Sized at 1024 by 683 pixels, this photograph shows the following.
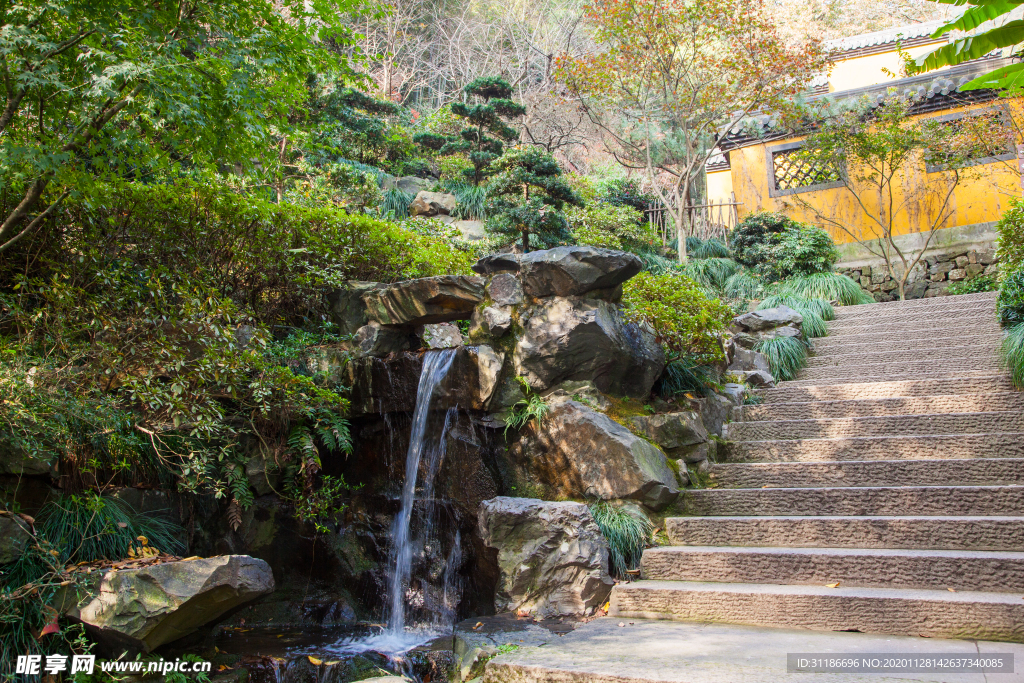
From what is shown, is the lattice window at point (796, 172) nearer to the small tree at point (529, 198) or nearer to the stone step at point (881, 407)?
the small tree at point (529, 198)

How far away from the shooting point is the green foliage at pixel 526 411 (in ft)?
16.8

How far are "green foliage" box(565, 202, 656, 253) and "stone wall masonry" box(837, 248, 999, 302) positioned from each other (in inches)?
184

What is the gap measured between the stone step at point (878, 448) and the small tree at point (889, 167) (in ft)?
24.8

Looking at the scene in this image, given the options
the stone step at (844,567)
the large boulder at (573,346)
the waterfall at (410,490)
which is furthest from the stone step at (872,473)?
the waterfall at (410,490)

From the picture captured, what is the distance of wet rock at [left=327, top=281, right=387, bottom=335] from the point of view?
6746 millimetres

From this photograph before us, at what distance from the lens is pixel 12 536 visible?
391 cm

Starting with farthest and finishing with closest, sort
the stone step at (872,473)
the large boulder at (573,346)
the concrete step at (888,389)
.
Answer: the concrete step at (888,389)
the large boulder at (573,346)
the stone step at (872,473)

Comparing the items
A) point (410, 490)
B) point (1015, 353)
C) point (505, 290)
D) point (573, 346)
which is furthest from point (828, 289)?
point (410, 490)

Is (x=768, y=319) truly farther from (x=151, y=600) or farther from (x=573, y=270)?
(x=151, y=600)

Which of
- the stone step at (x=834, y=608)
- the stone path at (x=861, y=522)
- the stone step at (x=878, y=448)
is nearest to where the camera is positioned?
the stone step at (x=834, y=608)

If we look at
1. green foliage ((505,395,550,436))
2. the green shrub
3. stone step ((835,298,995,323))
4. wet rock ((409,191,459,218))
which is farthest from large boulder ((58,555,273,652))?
wet rock ((409,191,459,218))

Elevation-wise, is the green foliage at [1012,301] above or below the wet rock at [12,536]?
above

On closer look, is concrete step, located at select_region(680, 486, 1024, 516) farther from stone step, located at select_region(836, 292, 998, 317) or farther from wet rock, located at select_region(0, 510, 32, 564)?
stone step, located at select_region(836, 292, 998, 317)

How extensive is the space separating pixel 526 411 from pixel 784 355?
3599 mm
